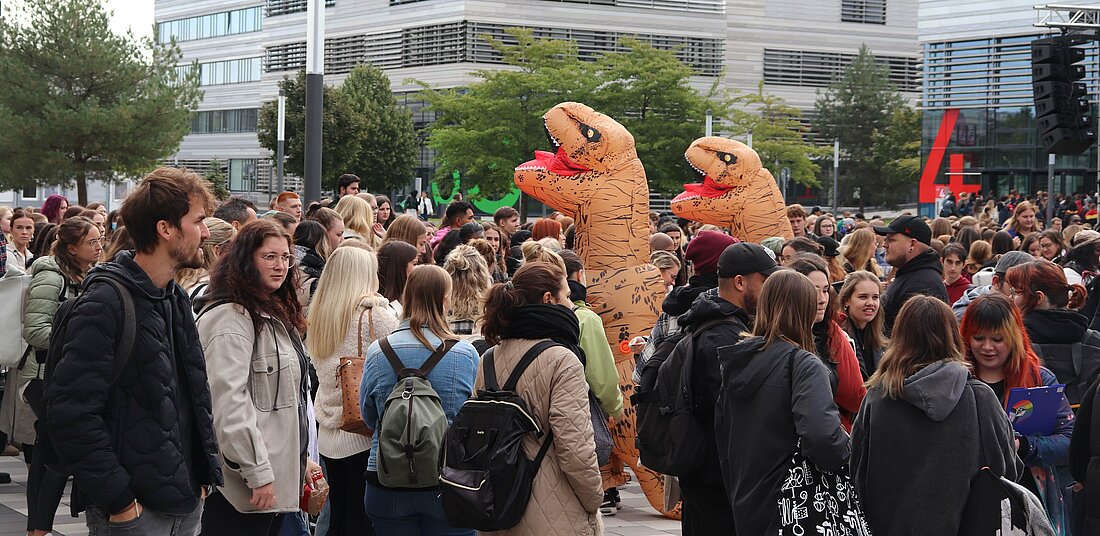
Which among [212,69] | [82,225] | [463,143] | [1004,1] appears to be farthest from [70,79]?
[212,69]

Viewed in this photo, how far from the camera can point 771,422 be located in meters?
5.21

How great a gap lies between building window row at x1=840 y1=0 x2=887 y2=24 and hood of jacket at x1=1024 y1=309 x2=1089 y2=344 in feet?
220

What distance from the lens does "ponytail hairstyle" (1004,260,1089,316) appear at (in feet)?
22.0

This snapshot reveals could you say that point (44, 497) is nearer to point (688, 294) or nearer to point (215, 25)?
point (688, 294)

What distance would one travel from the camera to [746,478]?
17.4ft

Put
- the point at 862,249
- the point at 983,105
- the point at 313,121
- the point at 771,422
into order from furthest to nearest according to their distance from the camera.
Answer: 1. the point at 983,105
2. the point at 313,121
3. the point at 862,249
4. the point at 771,422

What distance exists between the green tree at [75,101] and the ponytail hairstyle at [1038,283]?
3283 cm

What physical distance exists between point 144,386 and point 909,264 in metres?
5.81

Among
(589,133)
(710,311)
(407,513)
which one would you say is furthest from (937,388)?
(589,133)

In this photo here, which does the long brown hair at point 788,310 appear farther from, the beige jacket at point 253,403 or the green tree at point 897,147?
the green tree at point 897,147

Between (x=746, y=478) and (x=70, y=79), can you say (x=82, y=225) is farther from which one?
(x=70, y=79)

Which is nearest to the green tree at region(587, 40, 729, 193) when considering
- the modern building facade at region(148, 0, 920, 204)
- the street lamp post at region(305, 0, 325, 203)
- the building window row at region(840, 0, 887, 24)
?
the modern building facade at region(148, 0, 920, 204)

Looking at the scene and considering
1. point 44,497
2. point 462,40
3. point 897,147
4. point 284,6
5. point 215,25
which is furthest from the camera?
point 215,25

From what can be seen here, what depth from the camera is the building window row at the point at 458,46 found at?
188 feet
